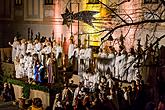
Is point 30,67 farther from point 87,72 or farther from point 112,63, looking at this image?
point 112,63

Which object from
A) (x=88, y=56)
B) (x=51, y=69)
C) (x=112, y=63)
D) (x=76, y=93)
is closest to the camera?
(x=76, y=93)

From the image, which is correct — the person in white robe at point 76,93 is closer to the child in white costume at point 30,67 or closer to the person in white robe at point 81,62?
the person in white robe at point 81,62

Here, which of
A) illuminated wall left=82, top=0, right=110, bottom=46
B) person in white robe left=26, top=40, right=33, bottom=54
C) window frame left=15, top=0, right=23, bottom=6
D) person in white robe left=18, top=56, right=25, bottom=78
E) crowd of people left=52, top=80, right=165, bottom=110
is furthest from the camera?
A: window frame left=15, top=0, right=23, bottom=6

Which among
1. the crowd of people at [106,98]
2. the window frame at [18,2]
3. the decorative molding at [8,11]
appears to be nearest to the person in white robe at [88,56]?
the crowd of people at [106,98]

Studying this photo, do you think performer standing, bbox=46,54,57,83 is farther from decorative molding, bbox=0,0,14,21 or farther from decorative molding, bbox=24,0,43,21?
decorative molding, bbox=0,0,14,21

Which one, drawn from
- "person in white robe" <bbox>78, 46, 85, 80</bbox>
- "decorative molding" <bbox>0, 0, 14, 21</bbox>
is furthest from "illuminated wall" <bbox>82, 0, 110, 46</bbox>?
"decorative molding" <bbox>0, 0, 14, 21</bbox>

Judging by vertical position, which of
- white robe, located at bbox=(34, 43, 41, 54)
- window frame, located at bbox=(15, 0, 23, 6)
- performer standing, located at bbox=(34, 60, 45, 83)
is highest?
window frame, located at bbox=(15, 0, 23, 6)

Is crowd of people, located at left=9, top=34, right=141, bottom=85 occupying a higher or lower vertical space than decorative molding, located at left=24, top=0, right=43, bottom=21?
lower

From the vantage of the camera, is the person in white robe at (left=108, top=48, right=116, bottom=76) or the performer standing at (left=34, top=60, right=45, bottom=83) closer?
the person in white robe at (left=108, top=48, right=116, bottom=76)

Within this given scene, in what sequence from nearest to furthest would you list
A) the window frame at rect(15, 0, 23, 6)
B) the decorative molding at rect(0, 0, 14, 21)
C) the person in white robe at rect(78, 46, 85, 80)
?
the person in white robe at rect(78, 46, 85, 80), the window frame at rect(15, 0, 23, 6), the decorative molding at rect(0, 0, 14, 21)

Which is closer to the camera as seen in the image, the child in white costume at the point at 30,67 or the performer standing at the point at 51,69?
the performer standing at the point at 51,69

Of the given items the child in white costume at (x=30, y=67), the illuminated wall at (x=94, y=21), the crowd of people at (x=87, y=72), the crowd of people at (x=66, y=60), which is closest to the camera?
the crowd of people at (x=87, y=72)

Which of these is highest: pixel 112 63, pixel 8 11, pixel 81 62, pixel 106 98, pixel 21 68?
pixel 8 11

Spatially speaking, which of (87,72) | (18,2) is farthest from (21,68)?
(18,2)
